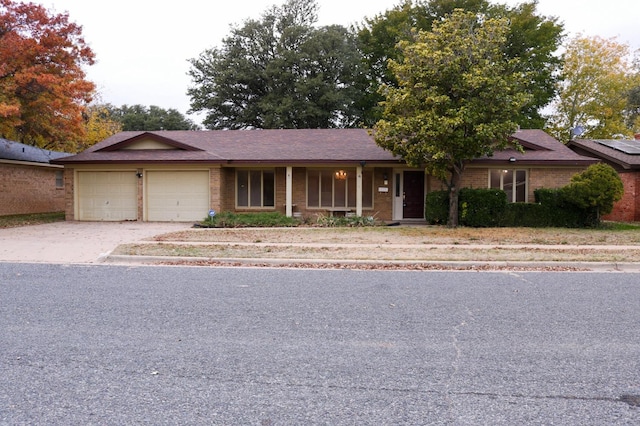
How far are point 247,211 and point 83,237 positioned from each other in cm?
782

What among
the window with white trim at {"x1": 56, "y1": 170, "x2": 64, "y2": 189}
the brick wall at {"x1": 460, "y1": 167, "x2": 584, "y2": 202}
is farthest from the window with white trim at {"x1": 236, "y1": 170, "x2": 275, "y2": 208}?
the window with white trim at {"x1": 56, "y1": 170, "x2": 64, "y2": 189}

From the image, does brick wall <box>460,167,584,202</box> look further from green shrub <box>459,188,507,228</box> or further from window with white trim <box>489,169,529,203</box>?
green shrub <box>459,188,507,228</box>

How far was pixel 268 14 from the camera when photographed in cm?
4034

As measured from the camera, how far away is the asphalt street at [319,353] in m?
3.43

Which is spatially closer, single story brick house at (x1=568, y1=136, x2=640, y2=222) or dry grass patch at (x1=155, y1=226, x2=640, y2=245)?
dry grass patch at (x1=155, y1=226, x2=640, y2=245)

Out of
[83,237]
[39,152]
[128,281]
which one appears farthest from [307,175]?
[39,152]

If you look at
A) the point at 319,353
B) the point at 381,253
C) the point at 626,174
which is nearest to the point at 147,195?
the point at 381,253

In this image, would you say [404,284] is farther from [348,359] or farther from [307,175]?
[307,175]

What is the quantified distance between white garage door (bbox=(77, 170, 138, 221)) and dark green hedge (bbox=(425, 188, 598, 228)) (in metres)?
13.4

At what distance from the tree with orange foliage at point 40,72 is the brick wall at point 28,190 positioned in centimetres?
393

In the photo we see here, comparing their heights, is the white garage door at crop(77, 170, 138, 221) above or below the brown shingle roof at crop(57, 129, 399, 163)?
below

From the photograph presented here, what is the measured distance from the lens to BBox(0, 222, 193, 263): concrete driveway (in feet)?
36.1

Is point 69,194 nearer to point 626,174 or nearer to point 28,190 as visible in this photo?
point 28,190

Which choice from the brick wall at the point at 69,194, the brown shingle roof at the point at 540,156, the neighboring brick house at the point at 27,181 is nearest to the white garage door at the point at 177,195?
the brick wall at the point at 69,194
